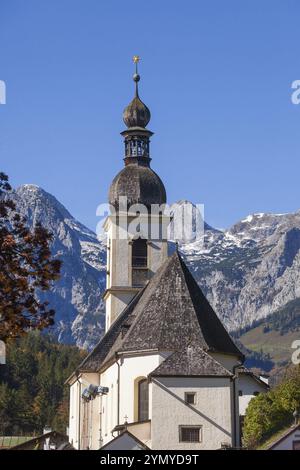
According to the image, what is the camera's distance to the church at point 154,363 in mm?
37594

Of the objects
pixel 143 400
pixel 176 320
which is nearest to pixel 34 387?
pixel 143 400

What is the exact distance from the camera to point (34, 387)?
427 ft

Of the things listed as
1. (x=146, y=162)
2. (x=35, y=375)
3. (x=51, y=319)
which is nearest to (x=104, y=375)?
(x=146, y=162)

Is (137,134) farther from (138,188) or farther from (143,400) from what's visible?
(143,400)

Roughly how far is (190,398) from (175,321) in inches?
178

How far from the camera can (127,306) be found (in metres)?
55.2

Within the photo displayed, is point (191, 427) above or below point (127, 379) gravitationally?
below

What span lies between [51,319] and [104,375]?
32.0m

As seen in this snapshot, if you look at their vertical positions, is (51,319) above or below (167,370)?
below

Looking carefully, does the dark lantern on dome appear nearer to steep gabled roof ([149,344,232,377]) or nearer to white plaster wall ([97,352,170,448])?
white plaster wall ([97,352,170,448])

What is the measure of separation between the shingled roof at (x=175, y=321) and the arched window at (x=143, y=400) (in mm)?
1530

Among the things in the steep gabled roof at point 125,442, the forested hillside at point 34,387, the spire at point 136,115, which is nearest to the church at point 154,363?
the steep gabled roof at point 125,442
